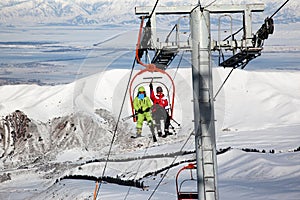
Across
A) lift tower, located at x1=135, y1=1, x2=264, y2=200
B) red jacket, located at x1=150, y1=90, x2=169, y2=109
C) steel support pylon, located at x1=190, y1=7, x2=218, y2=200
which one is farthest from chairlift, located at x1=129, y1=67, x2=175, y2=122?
steel support pylon, located at x1=190, y1=7, x2=218, y2=200

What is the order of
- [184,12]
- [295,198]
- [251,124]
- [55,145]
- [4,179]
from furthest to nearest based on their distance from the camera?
[55,145]
[251,124]
[4,179]
[295,198]
[184,12]

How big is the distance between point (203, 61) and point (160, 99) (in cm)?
250

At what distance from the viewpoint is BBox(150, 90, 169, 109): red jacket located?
44.4 ft

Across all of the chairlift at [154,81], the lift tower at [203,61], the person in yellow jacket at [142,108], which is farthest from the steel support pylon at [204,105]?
the person in yellow jacket at [142,108]

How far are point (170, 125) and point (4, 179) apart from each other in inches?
2919

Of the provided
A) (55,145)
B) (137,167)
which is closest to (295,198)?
(137,167)

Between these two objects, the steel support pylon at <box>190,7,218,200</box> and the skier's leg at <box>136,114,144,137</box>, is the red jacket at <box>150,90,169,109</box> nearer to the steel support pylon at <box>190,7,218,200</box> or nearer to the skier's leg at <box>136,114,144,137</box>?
the skier's leg at <box>136,114,144,137</box>

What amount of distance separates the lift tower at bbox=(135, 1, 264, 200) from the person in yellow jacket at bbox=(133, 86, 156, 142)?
187 centimetres

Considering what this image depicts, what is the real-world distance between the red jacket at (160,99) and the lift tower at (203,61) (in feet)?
6.69

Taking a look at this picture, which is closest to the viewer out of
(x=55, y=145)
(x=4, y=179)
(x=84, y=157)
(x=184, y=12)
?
(x=184, y=12)

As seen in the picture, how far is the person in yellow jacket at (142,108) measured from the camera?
43.6 ft

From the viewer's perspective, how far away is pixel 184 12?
1151 centimetres

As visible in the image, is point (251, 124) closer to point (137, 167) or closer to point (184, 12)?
point (137, 167)

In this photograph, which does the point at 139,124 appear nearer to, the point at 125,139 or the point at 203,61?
the point at 203,61
